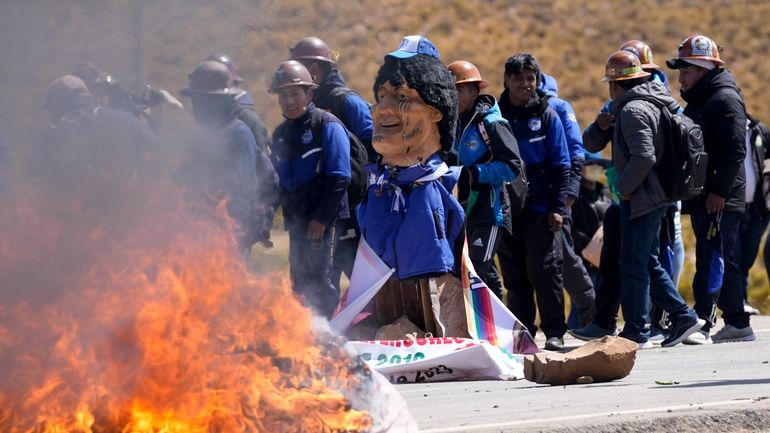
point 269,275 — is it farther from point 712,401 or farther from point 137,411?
point 712,401

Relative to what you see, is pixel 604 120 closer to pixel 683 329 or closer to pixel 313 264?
pixel 683 329

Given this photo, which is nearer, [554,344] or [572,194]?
[554,344]

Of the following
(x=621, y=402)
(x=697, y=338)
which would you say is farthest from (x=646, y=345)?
(x=621, y=402)

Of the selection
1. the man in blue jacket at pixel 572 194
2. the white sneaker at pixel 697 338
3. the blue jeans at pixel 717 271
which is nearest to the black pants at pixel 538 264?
the man in blue jacket at pixel 572 194

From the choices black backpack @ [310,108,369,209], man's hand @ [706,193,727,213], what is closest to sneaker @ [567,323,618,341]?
man's hand @ [706,193,727,213]

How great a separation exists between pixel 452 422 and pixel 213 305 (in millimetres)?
1395

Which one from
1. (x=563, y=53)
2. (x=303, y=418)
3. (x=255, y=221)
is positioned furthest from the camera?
(x=563, y=53)

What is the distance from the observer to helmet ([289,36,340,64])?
1024 cm

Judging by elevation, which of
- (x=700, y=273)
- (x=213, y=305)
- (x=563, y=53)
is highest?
(x=213, y=305)

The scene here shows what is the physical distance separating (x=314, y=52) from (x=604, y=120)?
237 cm

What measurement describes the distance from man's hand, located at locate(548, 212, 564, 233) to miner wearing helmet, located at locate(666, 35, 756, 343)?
1.10 metres

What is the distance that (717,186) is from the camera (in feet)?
36.4

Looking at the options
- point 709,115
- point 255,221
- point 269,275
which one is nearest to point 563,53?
point 709,115

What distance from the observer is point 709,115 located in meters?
11.2
